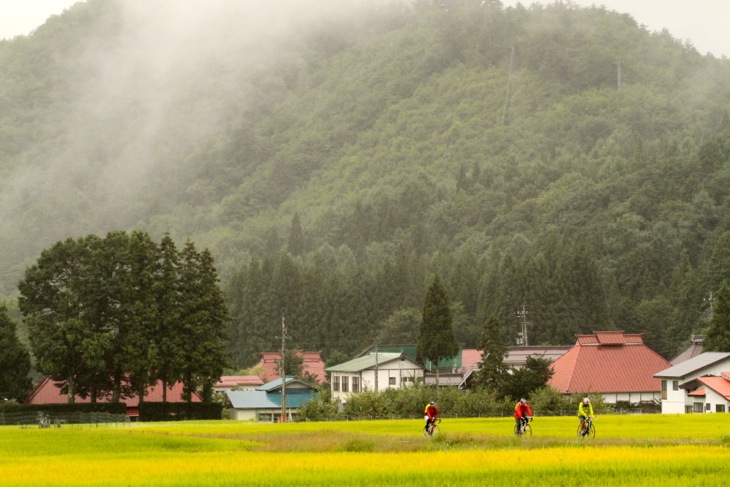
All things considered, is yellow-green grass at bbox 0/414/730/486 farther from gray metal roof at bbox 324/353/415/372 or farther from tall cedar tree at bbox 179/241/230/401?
gray metal roof at bbox 324/353/415/372

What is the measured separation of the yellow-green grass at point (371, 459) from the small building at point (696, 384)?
28542mm

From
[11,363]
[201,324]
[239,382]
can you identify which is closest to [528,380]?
[201,324]

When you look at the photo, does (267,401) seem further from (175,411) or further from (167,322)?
(167,322)

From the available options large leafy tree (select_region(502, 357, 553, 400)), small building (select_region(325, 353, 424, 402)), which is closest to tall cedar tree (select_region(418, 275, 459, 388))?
small building (select_region(325, 353, 424, 402))

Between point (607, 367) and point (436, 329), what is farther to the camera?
point (436, 329)

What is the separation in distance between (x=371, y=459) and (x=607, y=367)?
61698 millimetres

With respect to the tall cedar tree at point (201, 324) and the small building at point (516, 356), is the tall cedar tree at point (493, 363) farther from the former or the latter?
the tall cedar tree at point (201, 324)

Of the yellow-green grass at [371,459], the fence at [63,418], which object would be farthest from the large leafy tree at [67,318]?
the yellow-green grass at [371,459]

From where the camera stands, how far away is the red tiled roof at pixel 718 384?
77.7 m

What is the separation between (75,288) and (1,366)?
6729 millimetres

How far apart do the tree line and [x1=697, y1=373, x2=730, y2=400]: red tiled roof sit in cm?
3034

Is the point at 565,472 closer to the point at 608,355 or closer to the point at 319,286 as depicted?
the point at 608,355

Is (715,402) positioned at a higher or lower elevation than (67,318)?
lower

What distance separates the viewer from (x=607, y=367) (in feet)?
308
